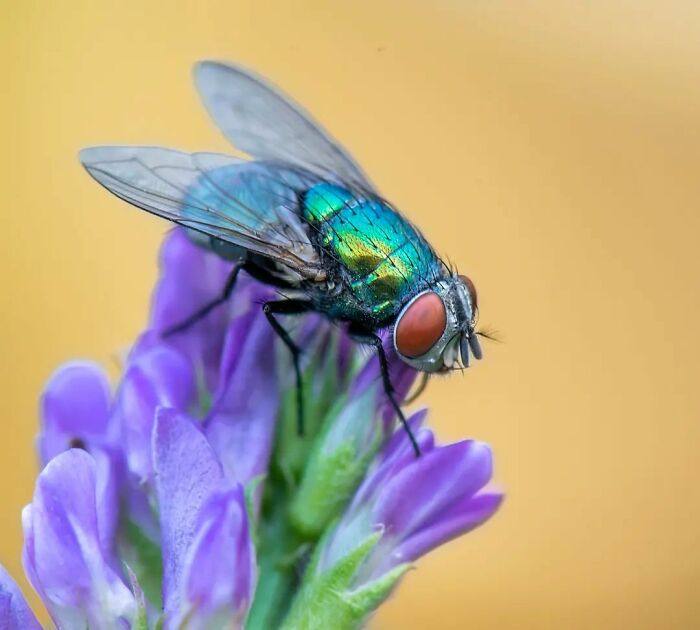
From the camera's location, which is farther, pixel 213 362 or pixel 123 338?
pixel 123 338

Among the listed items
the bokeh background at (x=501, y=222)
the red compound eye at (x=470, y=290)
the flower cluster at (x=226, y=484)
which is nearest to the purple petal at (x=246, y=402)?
the flower cluster at (x=226, y=484)

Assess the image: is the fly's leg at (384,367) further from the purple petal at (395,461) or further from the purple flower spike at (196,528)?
the purple flower spike at (196,528)

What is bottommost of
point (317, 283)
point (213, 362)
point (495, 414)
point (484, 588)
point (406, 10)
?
point (484, 588)

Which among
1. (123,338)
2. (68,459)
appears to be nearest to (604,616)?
(123,338)

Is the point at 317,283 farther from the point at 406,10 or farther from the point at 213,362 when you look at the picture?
the point at 406,10

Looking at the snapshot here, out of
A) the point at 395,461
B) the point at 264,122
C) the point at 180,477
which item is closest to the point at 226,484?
the point at 180,477

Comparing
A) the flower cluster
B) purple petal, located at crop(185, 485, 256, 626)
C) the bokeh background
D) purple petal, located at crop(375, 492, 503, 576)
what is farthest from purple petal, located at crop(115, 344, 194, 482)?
the bokeh background

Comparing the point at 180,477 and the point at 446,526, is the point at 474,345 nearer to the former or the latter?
the point at 446,526
